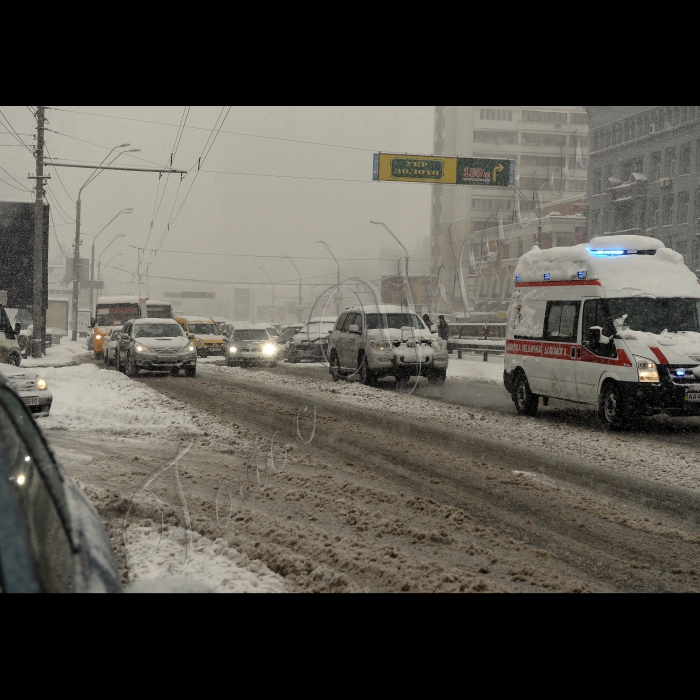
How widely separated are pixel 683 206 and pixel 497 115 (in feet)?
284

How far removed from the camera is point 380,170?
38.1 meters

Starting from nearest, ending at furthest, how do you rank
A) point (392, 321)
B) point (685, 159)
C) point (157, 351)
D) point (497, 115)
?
point (392, 321)
point (157, 351)
point (685, 159)
point (497, 115)

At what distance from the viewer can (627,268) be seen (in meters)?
13.6

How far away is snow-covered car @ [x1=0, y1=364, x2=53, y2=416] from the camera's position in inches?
494

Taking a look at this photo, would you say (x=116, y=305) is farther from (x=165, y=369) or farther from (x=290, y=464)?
(x=290, y=464)

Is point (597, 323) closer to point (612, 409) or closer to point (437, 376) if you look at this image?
point (612, 409)

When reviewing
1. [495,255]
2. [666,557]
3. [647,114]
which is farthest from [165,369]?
[495,255]

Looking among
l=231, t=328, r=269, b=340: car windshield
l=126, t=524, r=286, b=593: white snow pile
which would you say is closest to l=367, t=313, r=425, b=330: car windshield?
l=231, t=328, r=269, b=340: car windshield

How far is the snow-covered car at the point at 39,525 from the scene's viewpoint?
7.84ft

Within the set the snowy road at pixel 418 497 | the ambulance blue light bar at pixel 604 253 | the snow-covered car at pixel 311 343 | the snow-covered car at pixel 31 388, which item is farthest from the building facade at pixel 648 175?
the snow-covered car at pixel 31 388

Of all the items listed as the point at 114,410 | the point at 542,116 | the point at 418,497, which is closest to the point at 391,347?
the point at 114,410

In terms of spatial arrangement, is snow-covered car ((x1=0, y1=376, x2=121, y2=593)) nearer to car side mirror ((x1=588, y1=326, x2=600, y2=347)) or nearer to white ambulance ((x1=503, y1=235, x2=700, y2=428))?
white ambulance ((x1=503, y1=235, x2=700, y2=428))
